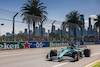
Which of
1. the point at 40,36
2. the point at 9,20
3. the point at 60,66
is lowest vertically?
the point at 60,66

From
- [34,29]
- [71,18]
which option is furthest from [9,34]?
[71,18]

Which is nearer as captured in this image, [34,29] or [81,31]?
[34,29]

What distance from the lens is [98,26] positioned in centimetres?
6481

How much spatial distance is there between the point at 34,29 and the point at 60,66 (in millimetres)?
17975

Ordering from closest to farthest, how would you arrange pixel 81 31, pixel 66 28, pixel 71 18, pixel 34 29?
1. pixel 34 29
2. pixel 66 28
3. pixel 81 31
4. pixel 71 18

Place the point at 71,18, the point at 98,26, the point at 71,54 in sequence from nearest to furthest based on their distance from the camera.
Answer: the point at 71,54 < the point at 71,18 < the point at 98,26

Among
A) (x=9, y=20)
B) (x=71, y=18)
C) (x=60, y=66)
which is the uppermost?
(x=71, y=18)

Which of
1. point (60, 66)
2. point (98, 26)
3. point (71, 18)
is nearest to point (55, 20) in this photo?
point (71, 18)

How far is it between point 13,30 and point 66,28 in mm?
14996

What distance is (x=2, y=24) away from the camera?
2053cm

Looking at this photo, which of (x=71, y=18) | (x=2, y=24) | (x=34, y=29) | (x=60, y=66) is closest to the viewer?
(x=60, y=66)

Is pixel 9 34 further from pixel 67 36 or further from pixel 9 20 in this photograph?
pixel 67 36

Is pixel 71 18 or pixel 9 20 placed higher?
pixel 71 18

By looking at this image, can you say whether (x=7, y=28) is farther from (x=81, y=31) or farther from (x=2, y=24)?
(x=81, y=31)
